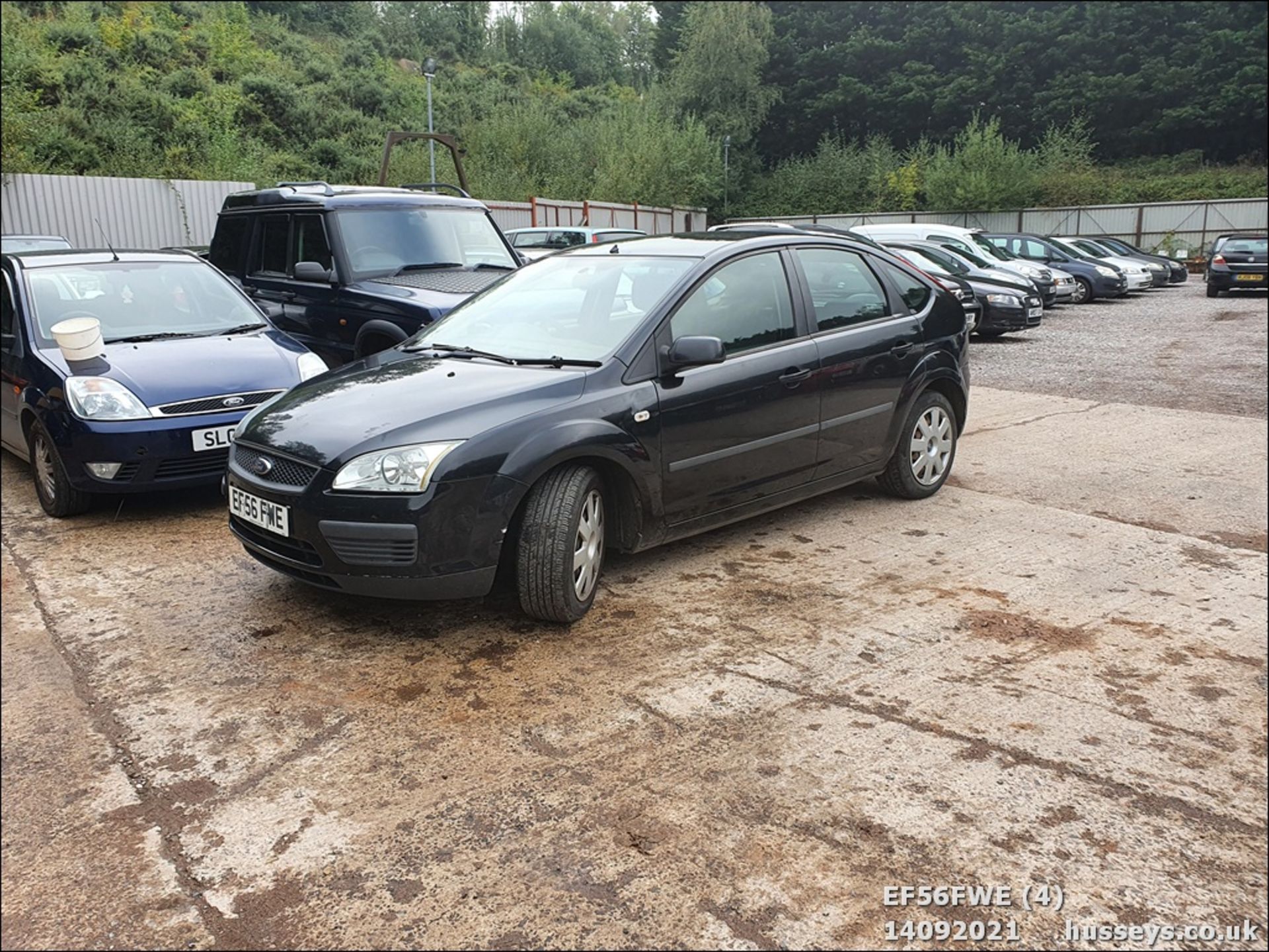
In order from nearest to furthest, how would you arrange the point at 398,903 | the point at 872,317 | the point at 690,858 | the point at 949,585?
the point at 398,903 < the point at 690,858 < the point at 949,585 < the point at 872,317

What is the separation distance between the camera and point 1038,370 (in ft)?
37.9

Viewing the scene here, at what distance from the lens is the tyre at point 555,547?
12.6 feet

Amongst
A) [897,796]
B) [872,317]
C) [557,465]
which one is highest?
[872,317]

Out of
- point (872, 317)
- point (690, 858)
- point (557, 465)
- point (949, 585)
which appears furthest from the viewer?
point (872, 317)

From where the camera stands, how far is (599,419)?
161 inches

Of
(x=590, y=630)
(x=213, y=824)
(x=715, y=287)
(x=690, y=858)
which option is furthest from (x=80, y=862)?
(x=715, y=287)

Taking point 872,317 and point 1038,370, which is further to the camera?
point 1038,370

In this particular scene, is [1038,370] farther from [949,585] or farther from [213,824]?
[213,824]

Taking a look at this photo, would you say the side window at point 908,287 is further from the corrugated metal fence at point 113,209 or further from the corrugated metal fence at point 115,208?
the corrugated metal fence at point 113,209

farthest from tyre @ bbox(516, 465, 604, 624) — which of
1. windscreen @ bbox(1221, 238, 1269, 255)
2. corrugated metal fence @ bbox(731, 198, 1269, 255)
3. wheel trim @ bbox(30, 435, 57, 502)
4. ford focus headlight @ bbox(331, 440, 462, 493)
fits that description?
corrugated metal fence @ bbox(731, 198, 1269, 255)

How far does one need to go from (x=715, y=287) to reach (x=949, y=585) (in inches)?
70.2

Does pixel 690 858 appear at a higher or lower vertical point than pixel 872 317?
lower

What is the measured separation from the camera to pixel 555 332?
474 centimetres

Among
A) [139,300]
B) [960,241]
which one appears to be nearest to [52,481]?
[139,300]
